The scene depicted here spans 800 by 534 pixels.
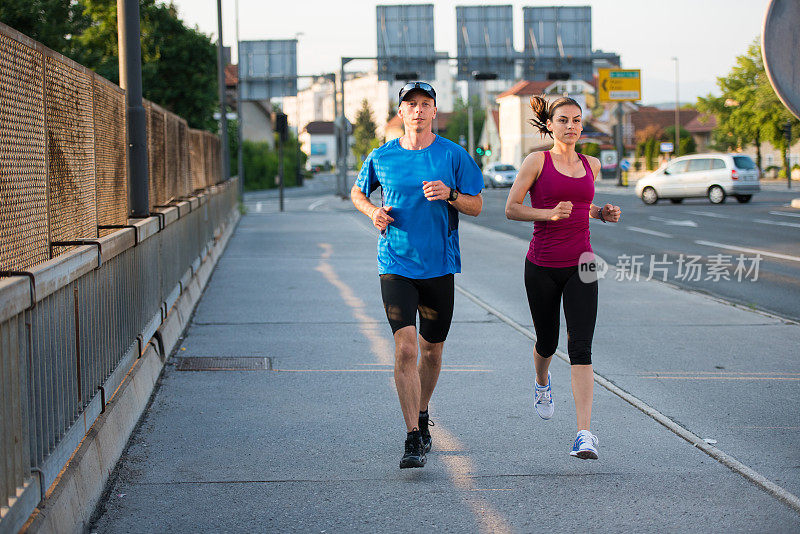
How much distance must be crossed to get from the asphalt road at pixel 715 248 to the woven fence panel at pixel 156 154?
646 centimetres

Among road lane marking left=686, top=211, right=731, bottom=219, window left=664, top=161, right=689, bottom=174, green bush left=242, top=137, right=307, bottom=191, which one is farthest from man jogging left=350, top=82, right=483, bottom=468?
green bush left=242, top=137, right=307, bottom=191

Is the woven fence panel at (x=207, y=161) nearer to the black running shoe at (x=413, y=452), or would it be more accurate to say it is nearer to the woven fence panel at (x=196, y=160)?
the woven fence panel at (x=196, y=160)

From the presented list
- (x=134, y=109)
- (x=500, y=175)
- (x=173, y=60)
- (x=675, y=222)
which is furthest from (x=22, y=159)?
(x=500, y=175)

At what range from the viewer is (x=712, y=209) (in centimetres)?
3222

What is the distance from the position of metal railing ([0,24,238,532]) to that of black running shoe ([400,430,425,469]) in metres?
1.50

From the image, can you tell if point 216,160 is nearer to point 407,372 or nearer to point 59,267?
point 407,372

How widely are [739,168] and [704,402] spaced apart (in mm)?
29723

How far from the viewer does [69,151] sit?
230 inches

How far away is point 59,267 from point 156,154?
20.4ft

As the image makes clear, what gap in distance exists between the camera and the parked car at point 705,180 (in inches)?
1368

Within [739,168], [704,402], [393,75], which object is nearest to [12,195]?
[704,402]

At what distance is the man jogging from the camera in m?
5.30

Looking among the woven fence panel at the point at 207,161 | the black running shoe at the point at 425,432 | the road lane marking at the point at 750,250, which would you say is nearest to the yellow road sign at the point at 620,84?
the road lane marking at the point at 750,250

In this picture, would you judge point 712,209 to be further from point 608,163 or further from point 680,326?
point 608,163
